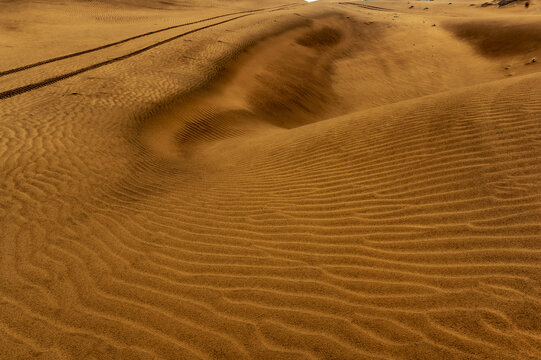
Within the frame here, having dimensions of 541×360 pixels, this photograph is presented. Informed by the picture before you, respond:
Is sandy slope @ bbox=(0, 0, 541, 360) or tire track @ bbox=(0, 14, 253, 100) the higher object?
tire track @ bbox=(0, 14, 253, 100)

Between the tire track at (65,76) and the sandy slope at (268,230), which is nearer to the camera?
the sandy slope at (268,230)

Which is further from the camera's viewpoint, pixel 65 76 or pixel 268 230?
pixel 65 76

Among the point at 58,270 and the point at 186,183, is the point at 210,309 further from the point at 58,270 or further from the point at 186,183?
the point at 186,183

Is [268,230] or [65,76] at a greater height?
[65,76]

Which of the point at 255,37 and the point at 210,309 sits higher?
the point at 255,37

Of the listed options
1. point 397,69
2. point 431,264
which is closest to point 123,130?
point 431,264

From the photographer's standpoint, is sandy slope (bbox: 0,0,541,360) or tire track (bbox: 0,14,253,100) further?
tire track (bbox: 0,14,253,100)

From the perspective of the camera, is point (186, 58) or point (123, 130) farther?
point (186, 58)

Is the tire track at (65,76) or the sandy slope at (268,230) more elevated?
the tire track at (65,76)
